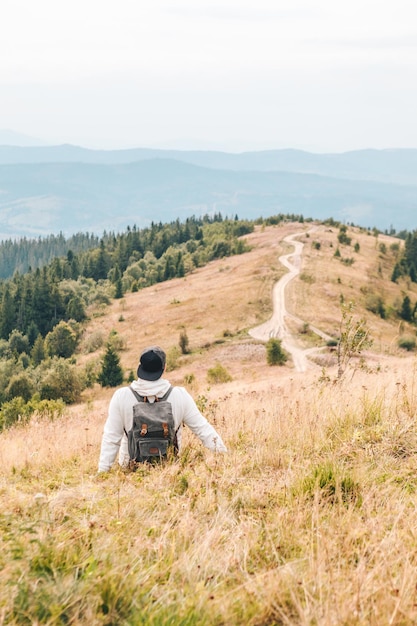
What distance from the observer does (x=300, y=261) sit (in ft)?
294

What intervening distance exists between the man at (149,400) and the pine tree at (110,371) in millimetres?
48165

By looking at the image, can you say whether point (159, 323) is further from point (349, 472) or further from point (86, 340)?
point (349, 472)

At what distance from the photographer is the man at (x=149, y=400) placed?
17.5 feet

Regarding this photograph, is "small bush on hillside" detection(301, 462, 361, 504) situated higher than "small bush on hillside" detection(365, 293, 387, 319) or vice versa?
"small bush on hillside" detection(301, 462, 361, 504)

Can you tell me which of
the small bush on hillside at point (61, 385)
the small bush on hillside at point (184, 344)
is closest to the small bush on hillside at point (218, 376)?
the small bush on hillside at point (184, 344)

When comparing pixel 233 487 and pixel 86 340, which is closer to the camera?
pixel 233 487

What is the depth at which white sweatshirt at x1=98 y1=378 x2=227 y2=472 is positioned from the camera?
536 centimetres

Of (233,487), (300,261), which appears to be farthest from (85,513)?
(300,261)

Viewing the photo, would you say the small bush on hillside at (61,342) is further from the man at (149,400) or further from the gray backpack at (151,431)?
the gray backpack at (151,431)

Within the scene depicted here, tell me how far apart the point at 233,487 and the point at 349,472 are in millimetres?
944

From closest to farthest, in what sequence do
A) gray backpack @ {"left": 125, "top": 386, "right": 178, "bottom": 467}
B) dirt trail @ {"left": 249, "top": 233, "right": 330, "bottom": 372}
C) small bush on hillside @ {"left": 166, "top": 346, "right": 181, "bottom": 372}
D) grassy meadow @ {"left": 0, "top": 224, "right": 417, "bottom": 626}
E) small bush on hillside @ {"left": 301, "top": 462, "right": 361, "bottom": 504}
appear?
grassy meadow @ {"left": 0, "top": 224, "right": 417, "bottom": 626} < small bush on hillside @ {"left": 301, "top": 462, "right": 361, "bottom": 504} < gray backpack @ {"left": 125, "top": 386, "right": 178, "bottom": 467} < dirt trail @ {"left": 249, "top": 233, "right": 330, "bottom": 372} < small bush on hillside @ {"left": 166, "top": 346, "right": 181, "bottom": 372}

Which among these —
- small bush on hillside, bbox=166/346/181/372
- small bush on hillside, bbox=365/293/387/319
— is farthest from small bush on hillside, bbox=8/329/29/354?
small bush on hillside, bbox=365/293/387/319

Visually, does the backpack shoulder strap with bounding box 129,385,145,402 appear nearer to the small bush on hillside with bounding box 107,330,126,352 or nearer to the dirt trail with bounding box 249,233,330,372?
the dirt trail with bounding box 249,233,330,372

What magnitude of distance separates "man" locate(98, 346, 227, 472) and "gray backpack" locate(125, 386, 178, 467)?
0.13 m
